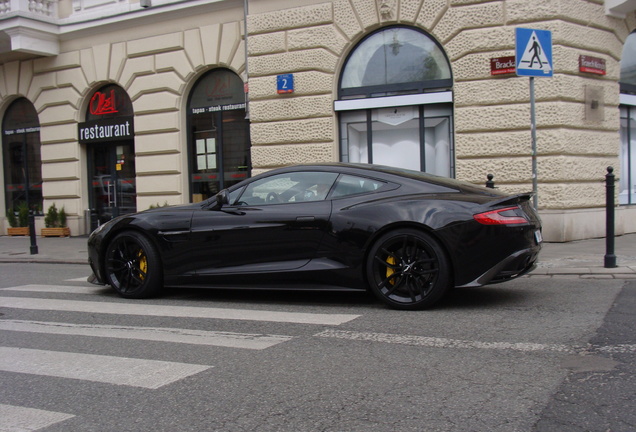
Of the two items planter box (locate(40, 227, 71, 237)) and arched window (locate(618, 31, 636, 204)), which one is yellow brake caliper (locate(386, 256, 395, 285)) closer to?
arched window (locate(618, 31, 636, 204))

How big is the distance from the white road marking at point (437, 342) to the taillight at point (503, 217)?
1.35 metres

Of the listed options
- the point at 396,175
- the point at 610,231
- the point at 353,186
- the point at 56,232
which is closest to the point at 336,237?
the point at 353,186

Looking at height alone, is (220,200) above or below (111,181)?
below

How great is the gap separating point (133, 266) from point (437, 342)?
3846 mm

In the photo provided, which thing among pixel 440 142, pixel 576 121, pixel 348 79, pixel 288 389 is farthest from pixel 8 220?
pixel 288 389

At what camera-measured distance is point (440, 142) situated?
1311 centimetres

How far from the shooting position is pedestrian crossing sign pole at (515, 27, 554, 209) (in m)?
8.61

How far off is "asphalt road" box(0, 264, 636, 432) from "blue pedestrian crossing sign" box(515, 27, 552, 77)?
3103 millimetres

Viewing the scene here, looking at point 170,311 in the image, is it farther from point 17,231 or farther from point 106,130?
point 17,231

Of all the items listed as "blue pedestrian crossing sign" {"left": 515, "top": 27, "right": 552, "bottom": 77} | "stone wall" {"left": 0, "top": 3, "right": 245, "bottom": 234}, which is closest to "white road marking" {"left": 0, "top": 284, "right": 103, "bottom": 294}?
"blue pedestrian crossing sign" {"left": 515, "top": 27, "right": 552, "bottom": 77}

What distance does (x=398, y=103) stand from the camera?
1320 centimetres

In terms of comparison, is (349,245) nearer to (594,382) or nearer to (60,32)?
(594,382)

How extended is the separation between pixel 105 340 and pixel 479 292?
149 inches

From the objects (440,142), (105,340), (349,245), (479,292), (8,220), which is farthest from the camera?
(8,220)
